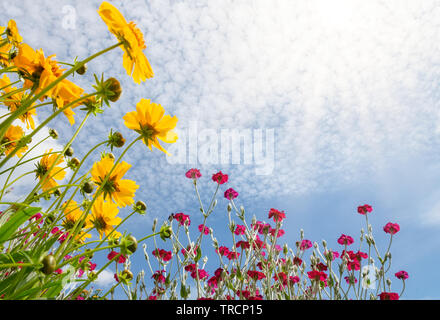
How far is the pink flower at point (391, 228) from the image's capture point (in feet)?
10.5

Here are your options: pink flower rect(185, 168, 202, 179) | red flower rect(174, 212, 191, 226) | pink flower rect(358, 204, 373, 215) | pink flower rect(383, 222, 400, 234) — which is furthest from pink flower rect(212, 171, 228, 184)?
pink flower rect(383, 222, 400, 234)

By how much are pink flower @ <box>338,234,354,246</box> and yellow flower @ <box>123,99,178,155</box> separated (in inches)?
108

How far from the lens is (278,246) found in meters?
3.17

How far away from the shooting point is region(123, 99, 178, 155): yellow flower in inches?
39.8

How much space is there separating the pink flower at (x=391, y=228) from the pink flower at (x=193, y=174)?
6.83 feet

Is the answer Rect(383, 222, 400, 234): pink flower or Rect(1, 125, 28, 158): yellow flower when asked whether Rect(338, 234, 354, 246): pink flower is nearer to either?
Rect(383, 222, 400, 234): pink flower

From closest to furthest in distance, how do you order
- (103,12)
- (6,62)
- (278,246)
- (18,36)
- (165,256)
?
(103,12) < (18,36) < (6,62) < (165,256) < (278,246)

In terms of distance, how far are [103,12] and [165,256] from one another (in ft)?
8.14

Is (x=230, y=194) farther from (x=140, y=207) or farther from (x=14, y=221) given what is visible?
(x=14, y=221)
